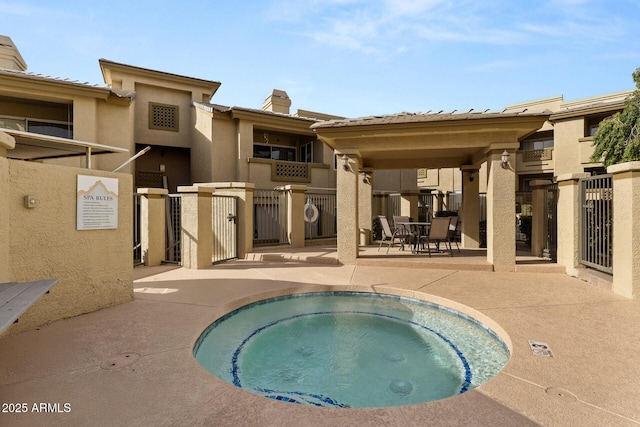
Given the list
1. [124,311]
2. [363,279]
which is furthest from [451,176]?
[124,311]

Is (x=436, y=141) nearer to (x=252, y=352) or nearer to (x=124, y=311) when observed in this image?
(x=252, y=352)

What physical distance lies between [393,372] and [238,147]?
13487 mm

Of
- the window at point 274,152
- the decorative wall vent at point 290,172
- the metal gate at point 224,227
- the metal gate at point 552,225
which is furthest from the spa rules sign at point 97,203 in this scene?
the window at point 274,152

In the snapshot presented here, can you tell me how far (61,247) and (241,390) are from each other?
3481 mm

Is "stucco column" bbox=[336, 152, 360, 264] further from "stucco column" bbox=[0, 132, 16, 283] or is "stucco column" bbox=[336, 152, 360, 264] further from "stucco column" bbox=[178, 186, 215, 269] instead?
"stucco column" bbox=[0, 132, 16, 283]

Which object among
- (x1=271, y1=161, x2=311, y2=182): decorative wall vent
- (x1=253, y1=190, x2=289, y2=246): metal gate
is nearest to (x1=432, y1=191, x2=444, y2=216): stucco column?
(x1=271, y1=161, x2=311, y2=182): decorative wall vent

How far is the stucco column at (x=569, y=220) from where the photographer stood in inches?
283

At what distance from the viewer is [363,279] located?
719 centimetres

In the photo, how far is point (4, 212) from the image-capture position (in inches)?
151

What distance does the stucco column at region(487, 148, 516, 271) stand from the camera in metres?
7.82

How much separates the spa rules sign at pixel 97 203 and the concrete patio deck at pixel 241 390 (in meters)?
1.30

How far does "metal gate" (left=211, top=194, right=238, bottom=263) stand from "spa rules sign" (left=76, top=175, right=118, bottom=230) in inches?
193

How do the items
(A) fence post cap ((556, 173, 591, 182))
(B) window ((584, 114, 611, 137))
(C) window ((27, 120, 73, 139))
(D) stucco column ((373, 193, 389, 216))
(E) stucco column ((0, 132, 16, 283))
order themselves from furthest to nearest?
(B) window ((584, 114, 611, 137)), (D) stucco column ((373, 193, 389, 216)), (C) window ((27, 120, 73, 139)), (A) fence post cap ((556, 173, 591, 182)), (E) stucco column ((0, 132, 16, 283))

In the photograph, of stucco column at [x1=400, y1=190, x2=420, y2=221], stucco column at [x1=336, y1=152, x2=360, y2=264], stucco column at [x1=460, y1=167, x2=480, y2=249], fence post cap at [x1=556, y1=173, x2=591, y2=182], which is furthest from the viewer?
stucco column at [x1=400, y1=190, x2=420, y2=221]
